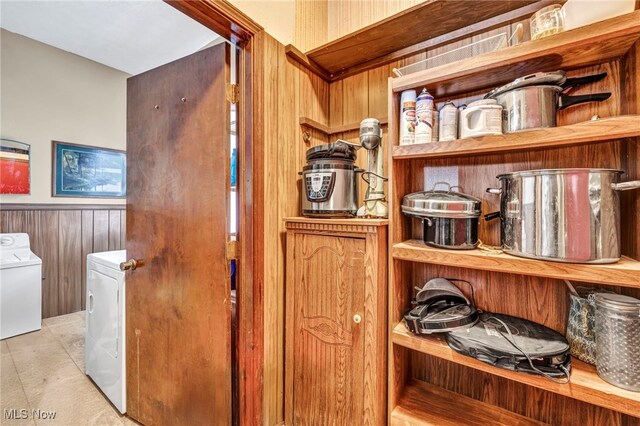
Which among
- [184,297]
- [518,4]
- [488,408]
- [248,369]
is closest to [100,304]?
[184,297]

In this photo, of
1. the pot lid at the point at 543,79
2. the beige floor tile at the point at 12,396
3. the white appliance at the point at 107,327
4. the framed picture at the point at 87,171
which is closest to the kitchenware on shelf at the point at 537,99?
the pot lid at the point at 543,79

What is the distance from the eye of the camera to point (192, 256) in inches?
55.2

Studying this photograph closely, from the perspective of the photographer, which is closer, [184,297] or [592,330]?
[592,330]

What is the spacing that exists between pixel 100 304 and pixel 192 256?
1.11 metres

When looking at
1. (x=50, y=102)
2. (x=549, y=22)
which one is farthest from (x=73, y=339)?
(x=549, y=22)

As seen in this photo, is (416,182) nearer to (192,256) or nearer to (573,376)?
(573,376)

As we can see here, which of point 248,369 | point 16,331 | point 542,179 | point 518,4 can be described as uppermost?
point 518,4

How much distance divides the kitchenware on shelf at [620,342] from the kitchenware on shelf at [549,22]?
35.0 inches

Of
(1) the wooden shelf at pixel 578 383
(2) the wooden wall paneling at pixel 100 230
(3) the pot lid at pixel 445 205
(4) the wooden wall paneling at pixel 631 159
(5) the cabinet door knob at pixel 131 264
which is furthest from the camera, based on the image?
(2) the wooden wall paneling at pixel 100 230

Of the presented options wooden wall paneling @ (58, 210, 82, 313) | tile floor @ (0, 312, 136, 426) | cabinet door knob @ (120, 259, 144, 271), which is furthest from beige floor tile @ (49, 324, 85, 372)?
cabinet door knob @ (120, 259, 144, 271)

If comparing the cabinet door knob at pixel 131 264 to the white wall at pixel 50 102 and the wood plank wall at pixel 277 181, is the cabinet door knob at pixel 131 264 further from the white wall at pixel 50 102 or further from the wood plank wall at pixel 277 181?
the white wall at pixel 50 102

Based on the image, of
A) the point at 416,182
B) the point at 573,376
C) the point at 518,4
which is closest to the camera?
the point at 573,376

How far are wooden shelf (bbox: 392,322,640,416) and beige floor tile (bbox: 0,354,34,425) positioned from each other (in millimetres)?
2441

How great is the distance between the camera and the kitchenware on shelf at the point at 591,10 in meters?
0.83
